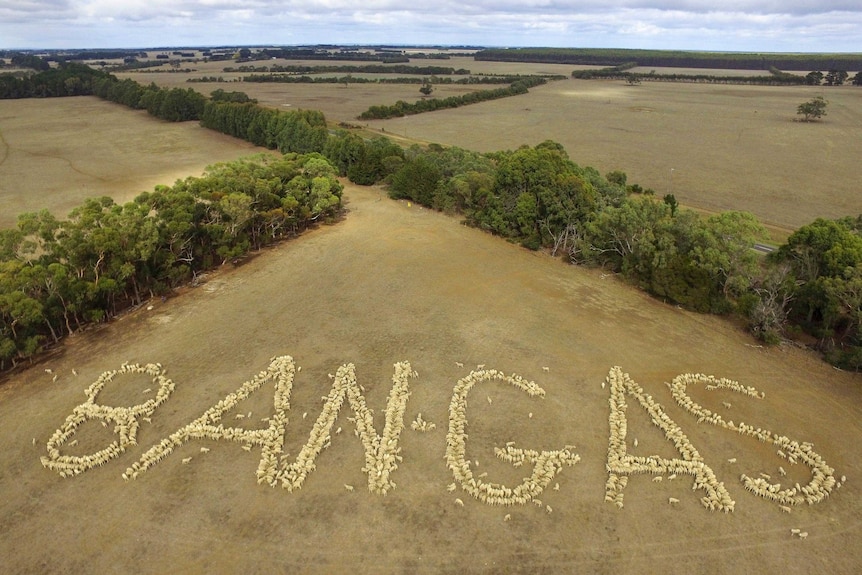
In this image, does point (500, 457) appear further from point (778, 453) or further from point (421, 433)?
point (778, 453)

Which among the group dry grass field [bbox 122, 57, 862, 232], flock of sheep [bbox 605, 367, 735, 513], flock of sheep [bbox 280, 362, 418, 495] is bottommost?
flock of sheep [bbox 280, 362, 418, 495]

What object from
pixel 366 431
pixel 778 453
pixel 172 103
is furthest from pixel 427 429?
pixel 172 103

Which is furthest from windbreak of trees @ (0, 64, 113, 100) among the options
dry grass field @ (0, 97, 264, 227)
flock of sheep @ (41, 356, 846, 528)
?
flock of sheep @ (41, 356, 846, 528)

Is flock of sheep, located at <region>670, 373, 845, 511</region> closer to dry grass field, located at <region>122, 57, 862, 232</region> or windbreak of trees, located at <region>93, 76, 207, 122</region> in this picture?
dry grass field, located at <region>122, 57, 862, 232</region>

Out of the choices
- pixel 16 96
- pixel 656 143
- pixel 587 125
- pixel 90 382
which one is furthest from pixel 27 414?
pixel 16 96

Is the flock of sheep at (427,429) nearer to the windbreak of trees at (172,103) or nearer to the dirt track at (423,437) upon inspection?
the dirt track at (423,437)

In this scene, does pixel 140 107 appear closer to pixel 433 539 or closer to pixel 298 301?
pixel 298 301
